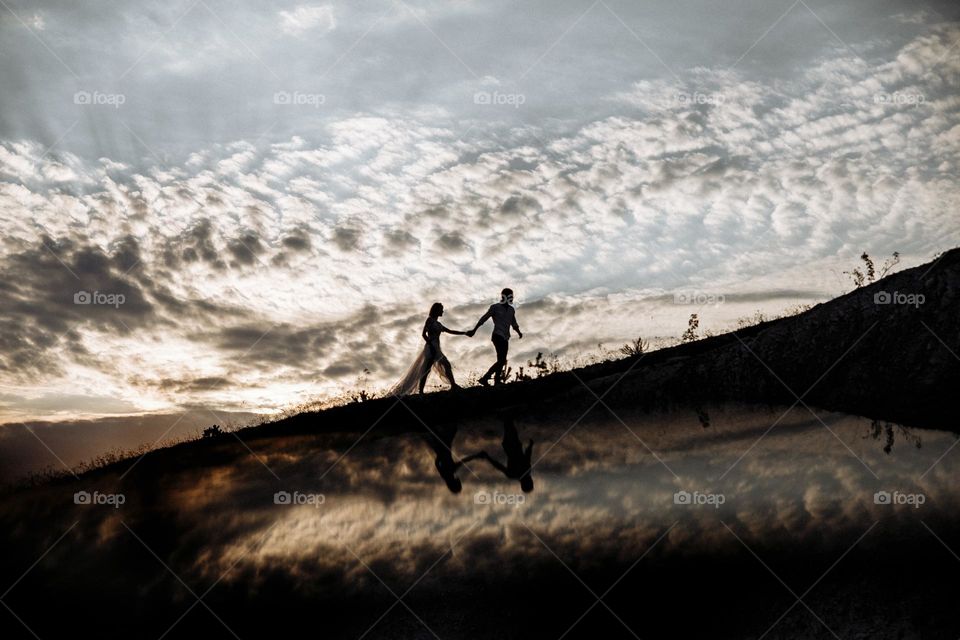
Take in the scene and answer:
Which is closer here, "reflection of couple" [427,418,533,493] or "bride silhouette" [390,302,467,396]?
"reflection of couple" [427,418,533,493]

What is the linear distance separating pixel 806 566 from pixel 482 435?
6217 millimetres

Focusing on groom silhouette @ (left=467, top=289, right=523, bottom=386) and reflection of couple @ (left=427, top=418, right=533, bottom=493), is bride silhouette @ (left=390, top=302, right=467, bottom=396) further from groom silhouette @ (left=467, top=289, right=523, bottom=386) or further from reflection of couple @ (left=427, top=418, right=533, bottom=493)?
reflection of couple @ (left=427, top=418, right=533, bottom=493)

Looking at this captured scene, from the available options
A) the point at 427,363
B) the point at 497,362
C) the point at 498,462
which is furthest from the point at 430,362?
the point at 498,462

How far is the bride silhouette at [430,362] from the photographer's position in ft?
50.8

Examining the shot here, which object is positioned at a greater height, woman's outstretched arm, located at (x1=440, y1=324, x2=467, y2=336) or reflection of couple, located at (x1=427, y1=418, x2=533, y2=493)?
woman's outstretched arm, located at (x1=440, y1=324, x2=467, y2=336)

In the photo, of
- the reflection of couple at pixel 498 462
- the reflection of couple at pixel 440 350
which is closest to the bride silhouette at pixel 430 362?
the reflection of couple at pixel 440 350

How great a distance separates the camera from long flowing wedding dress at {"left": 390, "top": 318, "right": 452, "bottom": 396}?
50.8 ft

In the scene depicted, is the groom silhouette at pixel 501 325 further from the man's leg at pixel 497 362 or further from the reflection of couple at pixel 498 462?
the reflection of couple at pixel 498 462

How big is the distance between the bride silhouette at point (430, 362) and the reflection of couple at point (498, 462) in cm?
348

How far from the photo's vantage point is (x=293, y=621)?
658 cm

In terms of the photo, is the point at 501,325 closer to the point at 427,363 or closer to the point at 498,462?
the point at 427,363

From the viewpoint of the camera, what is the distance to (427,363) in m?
15.6

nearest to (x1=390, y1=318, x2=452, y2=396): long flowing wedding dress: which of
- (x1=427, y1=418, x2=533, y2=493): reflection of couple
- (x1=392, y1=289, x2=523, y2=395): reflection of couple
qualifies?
(x1=392, y1=289, x2=523, y2=395): reflection of couple

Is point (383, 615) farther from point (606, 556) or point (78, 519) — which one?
point (78, 519)
